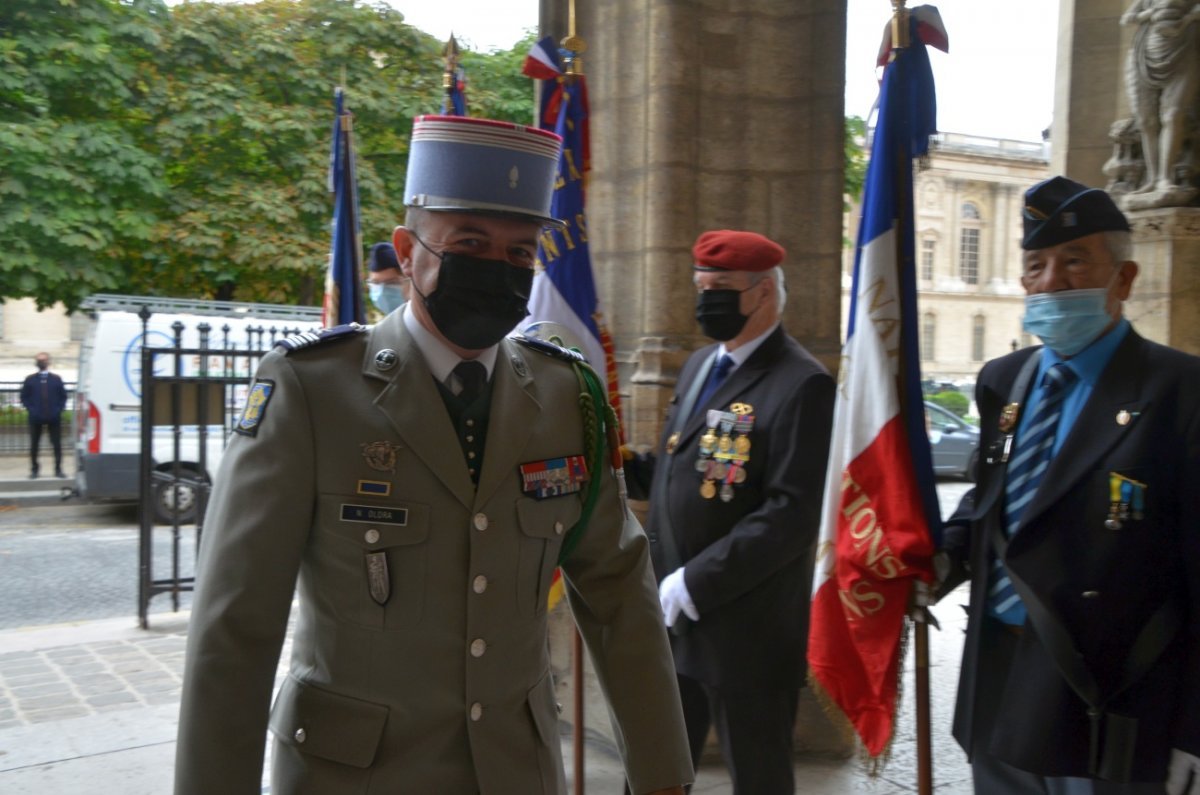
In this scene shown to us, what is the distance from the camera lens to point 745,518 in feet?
10.1

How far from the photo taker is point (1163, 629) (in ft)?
7.74

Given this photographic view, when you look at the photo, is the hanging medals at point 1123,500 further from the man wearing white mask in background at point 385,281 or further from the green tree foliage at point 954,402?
the green tree foliage at point 954,402

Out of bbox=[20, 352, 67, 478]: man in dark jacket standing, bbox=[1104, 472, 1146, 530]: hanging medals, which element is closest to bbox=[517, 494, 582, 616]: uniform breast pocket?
bbox=[1104, 472, 1146, 530]: hanging medals

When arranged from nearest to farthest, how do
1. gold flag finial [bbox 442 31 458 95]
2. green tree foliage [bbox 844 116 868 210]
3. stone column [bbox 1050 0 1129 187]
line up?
gold flag finial [bbox 442 31 458 95], stone column [bbox 1050 0 1129 187], green tree foliage [bbox 844 116 868 210]

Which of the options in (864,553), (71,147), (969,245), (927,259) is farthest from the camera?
(969,245)

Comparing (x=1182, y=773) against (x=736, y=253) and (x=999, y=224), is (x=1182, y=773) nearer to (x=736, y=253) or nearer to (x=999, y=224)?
(x=736, y=253)

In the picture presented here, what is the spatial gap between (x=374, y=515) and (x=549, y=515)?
33 centimetres

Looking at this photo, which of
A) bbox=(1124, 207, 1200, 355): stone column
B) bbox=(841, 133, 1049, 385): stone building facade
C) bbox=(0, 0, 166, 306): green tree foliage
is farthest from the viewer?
bbox=(841, 133, 1049, 385): stone building facade

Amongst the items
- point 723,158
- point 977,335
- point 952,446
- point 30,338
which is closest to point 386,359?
point 723,158

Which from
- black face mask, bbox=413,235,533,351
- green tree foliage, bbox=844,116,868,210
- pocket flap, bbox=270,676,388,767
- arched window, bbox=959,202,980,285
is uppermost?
arched window, bbox=959,202,980,285

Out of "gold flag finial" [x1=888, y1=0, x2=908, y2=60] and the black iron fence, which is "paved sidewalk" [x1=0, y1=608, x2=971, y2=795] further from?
the black iron fence

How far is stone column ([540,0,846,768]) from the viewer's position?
442 centimetres

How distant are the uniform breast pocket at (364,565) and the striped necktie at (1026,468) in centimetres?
158

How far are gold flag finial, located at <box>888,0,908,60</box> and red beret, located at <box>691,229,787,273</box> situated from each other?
73 centimetres
